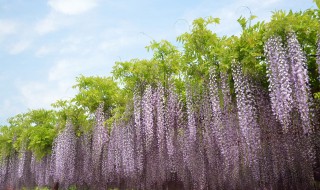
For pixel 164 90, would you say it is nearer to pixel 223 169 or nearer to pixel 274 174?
pixel 223 169

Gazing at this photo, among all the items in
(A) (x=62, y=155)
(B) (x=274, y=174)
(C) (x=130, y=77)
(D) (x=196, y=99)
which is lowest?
(B) (x=274, y=174)

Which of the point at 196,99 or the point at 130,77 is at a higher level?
the point at 130,77

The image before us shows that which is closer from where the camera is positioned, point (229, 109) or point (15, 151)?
point (229, 109)

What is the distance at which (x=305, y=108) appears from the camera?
7.13 metres

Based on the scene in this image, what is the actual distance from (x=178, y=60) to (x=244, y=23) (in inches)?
105

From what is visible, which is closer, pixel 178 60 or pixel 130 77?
pixel 178 60

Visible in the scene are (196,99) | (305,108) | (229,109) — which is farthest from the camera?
(196,99)

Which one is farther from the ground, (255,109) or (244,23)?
(244,23)

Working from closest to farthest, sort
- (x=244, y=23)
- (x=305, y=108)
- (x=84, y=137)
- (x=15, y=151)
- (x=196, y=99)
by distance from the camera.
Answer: (x=305, y=108)
(x=244, y=23)
(x=196, y=99)
(x=84, y=137)
(x=15, y=151)

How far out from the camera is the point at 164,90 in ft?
37.3

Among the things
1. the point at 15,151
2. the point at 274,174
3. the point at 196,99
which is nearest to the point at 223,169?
the point at 274,174

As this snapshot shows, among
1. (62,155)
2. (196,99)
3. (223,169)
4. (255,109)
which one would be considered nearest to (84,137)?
(62,155)

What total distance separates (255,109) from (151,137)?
376 centimetres

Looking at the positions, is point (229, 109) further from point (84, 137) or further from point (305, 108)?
point (84, 137)
